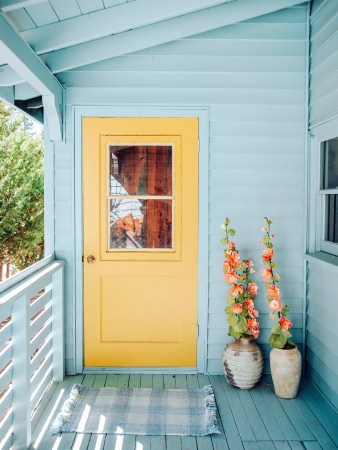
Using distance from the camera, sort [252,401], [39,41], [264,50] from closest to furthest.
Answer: [39,41], [252,401], [264,50]

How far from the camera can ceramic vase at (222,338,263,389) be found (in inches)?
129

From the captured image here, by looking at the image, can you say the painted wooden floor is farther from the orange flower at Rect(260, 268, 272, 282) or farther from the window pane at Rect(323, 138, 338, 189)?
the window pane at Rect(323, 138, 338, 189)

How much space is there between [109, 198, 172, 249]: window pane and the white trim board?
0.26m

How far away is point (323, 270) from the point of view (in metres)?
3.25


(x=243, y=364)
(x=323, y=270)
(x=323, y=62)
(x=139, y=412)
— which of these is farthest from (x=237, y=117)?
(x=139, y=412)

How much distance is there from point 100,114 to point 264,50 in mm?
1388

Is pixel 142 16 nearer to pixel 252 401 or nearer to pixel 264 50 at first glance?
pixel 264 50

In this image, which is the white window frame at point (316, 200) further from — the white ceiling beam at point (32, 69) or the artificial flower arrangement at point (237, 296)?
the white ceiling beam at point (32, 69)

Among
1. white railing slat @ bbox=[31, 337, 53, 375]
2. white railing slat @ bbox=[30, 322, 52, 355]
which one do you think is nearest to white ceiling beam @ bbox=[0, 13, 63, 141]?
white railing slat @ bbox=[30, 322, 52, 355]

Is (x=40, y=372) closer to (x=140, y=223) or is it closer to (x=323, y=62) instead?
(x=140, y=223)

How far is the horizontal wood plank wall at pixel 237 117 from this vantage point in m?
3.53

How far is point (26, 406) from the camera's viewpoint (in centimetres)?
257

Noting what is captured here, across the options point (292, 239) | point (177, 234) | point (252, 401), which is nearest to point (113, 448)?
point (252, 401)

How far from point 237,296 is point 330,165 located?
47.4 inches
